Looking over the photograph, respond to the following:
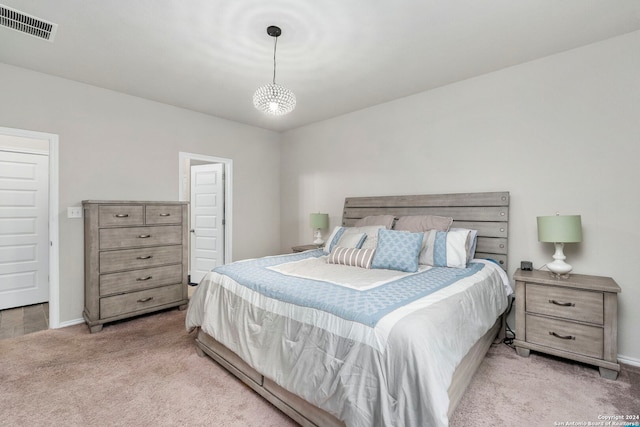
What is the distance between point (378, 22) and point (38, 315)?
470cm

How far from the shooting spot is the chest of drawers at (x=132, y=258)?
2.95 metres

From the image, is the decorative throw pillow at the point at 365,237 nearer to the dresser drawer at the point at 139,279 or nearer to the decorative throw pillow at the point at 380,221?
the decorative throw pillow at the point at 380,221

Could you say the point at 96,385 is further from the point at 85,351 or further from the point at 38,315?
the point at 38,315

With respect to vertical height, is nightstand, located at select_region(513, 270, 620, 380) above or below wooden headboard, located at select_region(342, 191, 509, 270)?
below

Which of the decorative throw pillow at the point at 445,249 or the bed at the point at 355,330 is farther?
the decorative throw pillow at the point at 445,249

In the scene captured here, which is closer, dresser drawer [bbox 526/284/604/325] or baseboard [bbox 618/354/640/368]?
dresser drawer [bbox 526/284/604/325]

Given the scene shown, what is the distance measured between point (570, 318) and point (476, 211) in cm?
115

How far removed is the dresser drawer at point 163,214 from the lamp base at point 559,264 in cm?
372

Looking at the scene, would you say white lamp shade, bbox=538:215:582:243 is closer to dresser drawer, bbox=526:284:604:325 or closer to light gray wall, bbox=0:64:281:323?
dresser drawer, bbox=526:284:604:325

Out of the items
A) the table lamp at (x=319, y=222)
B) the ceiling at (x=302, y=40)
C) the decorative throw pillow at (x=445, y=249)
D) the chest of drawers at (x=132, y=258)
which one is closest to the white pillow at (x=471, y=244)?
the decorative throw pillow at (x=445, y=249)

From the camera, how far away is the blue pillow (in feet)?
7.84

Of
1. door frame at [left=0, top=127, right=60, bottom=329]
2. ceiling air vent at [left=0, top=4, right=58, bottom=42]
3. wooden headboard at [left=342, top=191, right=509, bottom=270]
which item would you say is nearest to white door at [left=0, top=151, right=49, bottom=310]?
door frame at [left=0, top=127, right=60, bottom=329]

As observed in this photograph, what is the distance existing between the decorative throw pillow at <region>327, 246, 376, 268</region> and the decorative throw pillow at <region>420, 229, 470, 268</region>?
0.50m

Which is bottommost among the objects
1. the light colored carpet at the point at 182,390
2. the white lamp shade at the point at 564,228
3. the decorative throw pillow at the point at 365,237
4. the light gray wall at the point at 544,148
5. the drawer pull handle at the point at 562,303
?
the light colored carpet at the point at 182,390
